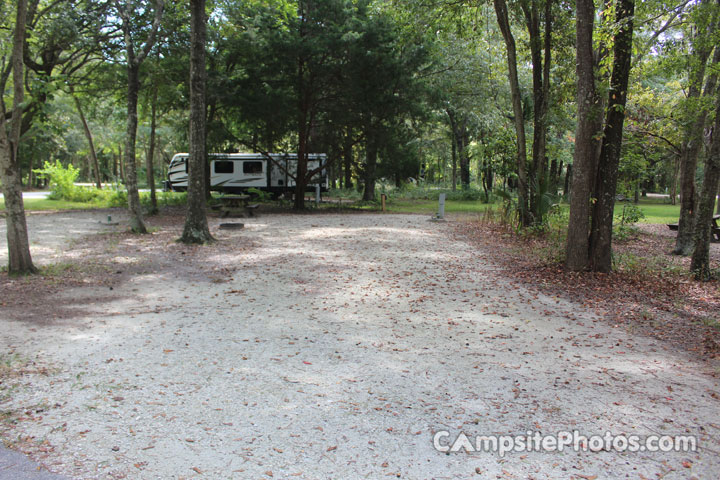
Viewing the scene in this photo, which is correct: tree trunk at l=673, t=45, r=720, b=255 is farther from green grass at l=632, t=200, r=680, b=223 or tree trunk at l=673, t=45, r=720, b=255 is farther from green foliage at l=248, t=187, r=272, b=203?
green foliage at l=248, t=187, r=272, b=203

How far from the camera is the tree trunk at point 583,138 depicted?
7.57 meters

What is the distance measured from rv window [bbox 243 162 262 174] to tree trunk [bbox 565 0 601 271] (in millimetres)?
22440

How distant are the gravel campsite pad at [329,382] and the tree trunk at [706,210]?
119 inches

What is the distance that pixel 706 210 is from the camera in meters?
7.73

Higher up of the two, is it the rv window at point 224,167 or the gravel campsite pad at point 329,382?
the rv window at point 224,167

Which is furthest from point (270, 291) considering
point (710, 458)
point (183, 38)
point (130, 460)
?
point (183, 38)

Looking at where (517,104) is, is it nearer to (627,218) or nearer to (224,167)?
(627,218)

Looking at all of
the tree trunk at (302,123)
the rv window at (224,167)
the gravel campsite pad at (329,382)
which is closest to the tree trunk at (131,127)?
the gravel campsite pad at (329,382)

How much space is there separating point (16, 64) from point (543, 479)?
838 cm

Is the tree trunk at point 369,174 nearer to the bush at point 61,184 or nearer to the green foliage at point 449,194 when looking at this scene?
the green foliage at point 449,194

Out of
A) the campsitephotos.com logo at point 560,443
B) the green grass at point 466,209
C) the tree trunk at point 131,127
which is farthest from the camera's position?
the green grass at point 466,209

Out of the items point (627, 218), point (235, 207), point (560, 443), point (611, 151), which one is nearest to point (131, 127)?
point (235, 207)

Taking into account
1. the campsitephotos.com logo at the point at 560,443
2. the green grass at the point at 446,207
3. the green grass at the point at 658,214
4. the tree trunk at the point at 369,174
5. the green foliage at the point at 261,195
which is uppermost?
the tree trunk at the point at 369,174

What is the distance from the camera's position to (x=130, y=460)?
290cm
